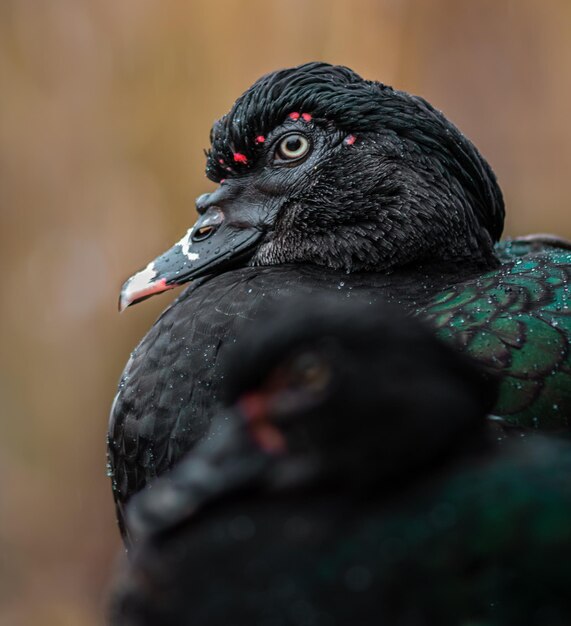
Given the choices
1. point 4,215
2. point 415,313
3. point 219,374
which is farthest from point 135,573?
point 4,215

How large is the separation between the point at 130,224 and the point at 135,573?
5.03m

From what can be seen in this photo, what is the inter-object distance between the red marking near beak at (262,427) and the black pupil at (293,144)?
4.95 ft

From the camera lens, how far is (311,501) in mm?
1936

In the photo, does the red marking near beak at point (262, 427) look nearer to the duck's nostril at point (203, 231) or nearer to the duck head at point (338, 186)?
the duck head at point (338, 186)

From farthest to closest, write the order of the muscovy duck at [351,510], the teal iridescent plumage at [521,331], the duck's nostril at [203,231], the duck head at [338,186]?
the duck's nostril at [203,231] → the duck head at [338,186] → the teal iridescent plumage at [521,331] → the muscovy duck at [351,510]

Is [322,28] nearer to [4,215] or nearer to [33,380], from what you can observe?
[4,215]

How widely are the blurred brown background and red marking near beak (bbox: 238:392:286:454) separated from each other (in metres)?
4.77

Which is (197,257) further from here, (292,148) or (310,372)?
(310,372)

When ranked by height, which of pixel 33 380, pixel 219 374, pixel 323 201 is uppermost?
pixel 323 201

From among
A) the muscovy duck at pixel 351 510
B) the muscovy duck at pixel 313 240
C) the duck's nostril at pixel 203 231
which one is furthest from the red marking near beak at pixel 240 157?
the muscovy duck at pixel 351 510

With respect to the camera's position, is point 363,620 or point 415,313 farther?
point 415,313

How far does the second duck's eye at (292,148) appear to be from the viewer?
3.33 m

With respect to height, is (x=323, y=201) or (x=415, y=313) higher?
(x=323, y=201)

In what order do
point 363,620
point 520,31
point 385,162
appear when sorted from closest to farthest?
point 363,620 < point 385,162 < point 520,31
